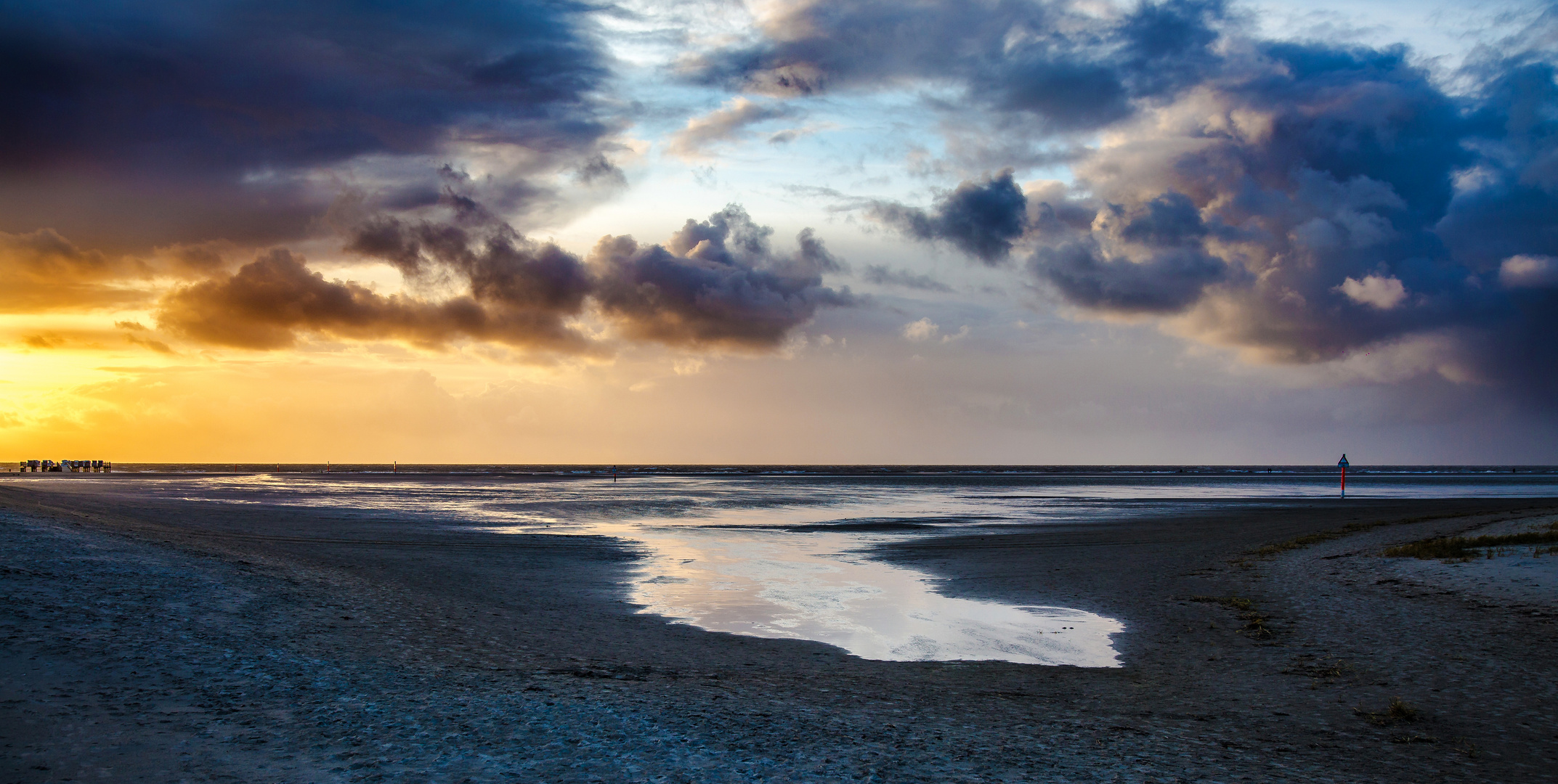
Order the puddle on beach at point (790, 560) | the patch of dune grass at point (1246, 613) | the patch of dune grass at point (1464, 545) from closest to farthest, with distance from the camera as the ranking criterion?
the patch of dune grass at point (1246, 613) → the puddle on beach at point (790, 560) → the patch of dune grass at point (1464, 545)

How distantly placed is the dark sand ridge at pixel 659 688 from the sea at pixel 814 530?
132 centimetres

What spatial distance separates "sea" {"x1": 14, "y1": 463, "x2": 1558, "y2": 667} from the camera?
1661 centimetres

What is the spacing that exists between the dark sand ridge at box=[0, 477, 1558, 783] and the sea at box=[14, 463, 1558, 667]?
4.32 ft

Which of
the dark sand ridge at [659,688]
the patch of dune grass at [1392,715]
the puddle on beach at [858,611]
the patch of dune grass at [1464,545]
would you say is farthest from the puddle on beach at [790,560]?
the patch of dune grass at [1464,545]

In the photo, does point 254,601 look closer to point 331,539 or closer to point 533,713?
point 533,713

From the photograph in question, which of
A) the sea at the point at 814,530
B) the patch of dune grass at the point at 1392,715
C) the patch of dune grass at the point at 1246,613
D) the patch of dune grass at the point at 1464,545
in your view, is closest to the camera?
the patch of dune grass at the point at 1392,715

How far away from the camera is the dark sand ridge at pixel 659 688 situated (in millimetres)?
8406

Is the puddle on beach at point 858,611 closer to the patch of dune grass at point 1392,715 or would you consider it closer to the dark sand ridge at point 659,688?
the dark sand ridge at point 659,688

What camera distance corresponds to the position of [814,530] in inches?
1596

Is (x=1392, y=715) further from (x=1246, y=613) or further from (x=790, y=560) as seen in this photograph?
(x=790, y=560)

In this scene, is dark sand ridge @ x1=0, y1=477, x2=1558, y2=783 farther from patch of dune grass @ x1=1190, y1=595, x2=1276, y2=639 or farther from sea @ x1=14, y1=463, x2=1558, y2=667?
sea @ x1=14, y1=463, x2=1558, y2=667

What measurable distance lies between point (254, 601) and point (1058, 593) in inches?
705

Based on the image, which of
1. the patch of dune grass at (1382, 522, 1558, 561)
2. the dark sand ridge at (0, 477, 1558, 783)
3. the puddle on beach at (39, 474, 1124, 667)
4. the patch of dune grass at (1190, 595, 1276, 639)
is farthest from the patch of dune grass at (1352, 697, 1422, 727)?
the patch of dune grass at (1382, 522, 1558, 561)

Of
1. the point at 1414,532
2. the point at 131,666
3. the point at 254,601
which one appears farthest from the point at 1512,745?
the point at 1414,532
